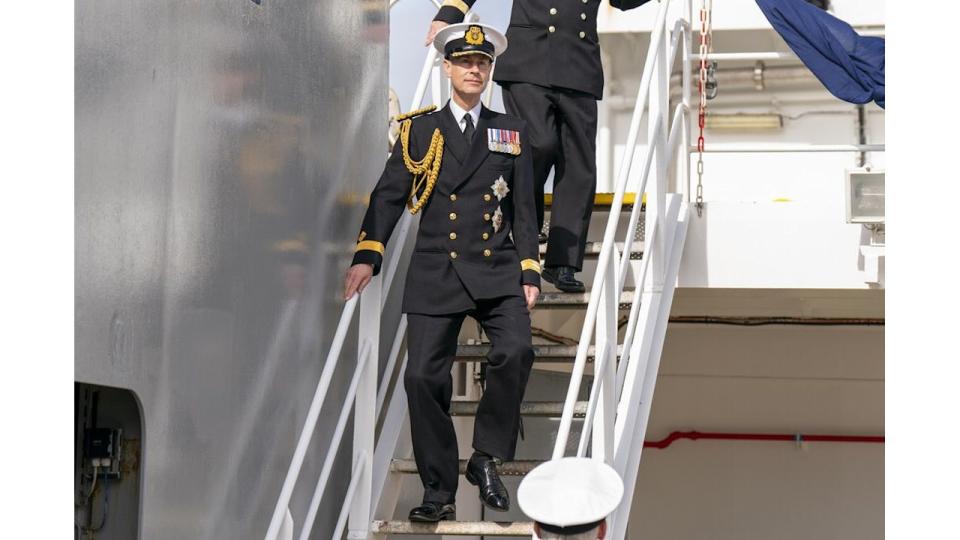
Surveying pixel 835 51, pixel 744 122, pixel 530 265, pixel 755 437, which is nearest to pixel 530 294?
pixel 530 265

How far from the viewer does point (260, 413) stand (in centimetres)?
477

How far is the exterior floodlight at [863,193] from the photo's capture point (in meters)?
6.30

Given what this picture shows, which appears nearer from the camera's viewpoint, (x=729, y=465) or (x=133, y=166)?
(x=133, y=166)

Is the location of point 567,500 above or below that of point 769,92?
below

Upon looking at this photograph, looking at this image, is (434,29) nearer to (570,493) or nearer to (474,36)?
(474,36)

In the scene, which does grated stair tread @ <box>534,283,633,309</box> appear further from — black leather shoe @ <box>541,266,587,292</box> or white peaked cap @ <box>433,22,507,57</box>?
white peaked cap @ <box>433,22,507,57</box>

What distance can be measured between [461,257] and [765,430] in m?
5.22

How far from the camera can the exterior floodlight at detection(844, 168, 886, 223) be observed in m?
6.30

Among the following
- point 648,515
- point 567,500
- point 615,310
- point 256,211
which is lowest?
point 648,515

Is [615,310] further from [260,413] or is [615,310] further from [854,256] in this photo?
[854,256]

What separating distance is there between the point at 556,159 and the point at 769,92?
155 inches
